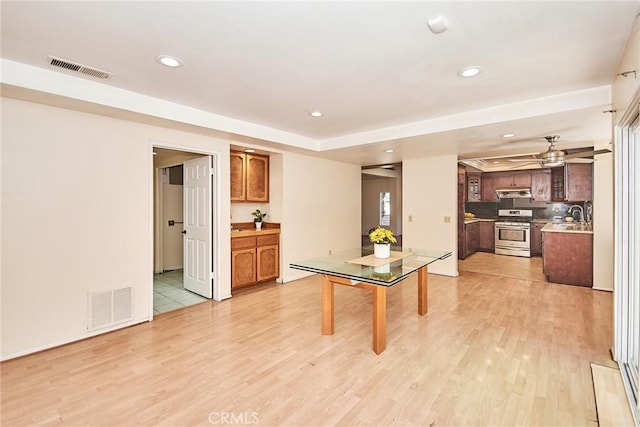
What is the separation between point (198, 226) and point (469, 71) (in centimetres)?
383

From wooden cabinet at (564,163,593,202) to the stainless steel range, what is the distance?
1.64m

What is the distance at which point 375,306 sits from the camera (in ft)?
8.97

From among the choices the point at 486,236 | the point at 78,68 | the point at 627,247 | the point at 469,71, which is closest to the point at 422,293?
the point at 627,247

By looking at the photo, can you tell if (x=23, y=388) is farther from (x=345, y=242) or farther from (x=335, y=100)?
(x=345, y=242)

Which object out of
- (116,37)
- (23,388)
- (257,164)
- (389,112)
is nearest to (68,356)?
(23,388)

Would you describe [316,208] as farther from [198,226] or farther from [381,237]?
[381,237]

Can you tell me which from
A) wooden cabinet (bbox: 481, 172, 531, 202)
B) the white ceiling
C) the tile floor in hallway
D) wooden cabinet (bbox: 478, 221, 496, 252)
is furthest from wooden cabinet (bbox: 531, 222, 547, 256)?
the tile floor in hallway

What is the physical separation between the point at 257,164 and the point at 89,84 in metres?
2.67

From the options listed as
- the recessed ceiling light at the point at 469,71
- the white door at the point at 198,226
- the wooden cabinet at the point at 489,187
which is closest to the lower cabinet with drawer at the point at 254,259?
the white door at the point at 198,226

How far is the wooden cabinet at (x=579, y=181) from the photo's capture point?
5.71 meters

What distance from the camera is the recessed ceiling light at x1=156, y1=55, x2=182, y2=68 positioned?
7.38 feet

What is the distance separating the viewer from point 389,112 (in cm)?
353

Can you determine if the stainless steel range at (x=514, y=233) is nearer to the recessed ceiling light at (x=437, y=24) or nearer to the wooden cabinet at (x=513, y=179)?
the wooden cabinet at (x=513, y=179)

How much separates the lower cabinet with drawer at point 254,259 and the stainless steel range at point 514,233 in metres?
5.86
